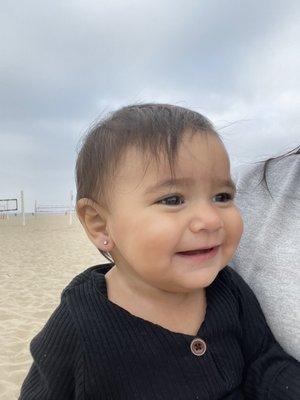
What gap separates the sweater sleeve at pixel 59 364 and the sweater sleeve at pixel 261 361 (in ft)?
2.04

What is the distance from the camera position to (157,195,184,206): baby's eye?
138cm

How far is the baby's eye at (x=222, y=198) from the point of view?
58.1 inches

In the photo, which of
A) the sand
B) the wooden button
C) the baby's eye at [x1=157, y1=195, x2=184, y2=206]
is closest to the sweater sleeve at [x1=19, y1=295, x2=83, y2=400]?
the wooden button

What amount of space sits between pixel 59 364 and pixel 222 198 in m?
0.73

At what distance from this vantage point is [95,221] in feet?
5.13

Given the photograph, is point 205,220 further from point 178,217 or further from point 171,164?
point 171,164

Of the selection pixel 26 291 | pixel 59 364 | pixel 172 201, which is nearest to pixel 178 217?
pixel 172 201

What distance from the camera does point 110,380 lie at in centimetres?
141

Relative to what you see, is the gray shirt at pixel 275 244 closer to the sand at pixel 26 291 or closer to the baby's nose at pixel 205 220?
the baby's nose at pixel 205 220

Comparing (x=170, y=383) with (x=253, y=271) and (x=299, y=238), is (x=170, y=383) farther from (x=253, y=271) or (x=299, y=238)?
(x=299, y=238)

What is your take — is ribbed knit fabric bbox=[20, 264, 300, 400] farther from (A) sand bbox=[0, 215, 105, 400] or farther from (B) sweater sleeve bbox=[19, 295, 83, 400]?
(A) sand bbox=[0, 215, 105, 400]

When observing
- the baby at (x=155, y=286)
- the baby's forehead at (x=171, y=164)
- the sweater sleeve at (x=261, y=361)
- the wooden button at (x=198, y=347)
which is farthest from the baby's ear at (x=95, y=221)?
the sweater sleeve at (x=261, y=361)

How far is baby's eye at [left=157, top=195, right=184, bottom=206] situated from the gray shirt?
1.49ft

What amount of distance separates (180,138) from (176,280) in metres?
0.44
